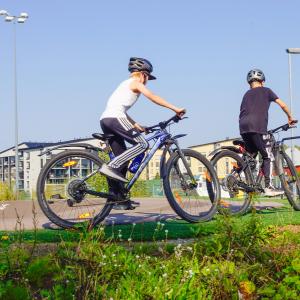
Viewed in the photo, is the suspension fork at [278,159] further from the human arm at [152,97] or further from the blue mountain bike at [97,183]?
the human arm at [152,97]

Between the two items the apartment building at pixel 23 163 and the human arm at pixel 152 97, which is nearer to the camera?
the human arm at pixel 152 97

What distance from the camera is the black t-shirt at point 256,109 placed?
8.01 meters

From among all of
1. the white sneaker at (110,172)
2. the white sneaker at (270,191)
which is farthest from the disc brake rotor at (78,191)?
the white sneaker at (270,191)

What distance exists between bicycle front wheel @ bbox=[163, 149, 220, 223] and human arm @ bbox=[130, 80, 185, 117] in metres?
0.53

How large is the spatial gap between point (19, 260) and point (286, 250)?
173 cm

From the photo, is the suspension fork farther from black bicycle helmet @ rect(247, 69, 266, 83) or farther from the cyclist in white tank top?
the cyclist in white tank top

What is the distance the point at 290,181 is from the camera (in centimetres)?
884

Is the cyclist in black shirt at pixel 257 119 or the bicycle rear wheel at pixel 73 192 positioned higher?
the cyclist in black shirt at pixel 257 119

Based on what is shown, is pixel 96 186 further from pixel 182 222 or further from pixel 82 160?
pixel 182 222

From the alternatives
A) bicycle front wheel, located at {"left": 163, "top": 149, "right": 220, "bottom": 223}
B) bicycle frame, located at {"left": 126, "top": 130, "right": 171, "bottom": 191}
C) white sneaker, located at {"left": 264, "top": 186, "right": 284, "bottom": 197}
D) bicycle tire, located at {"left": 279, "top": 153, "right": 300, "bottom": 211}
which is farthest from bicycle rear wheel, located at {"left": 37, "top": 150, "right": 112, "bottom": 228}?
bicycle tire, located at {"left": 279, "top": 153, "right": 300, "bottom": 211}

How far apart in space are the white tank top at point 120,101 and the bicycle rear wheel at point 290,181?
3.19 metres

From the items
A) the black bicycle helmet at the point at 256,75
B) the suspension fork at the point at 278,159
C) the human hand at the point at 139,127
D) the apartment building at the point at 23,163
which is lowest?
the suspension fork at the point at 278,159

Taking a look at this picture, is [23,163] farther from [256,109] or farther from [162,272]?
[162,272]

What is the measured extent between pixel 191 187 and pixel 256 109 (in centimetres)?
187
